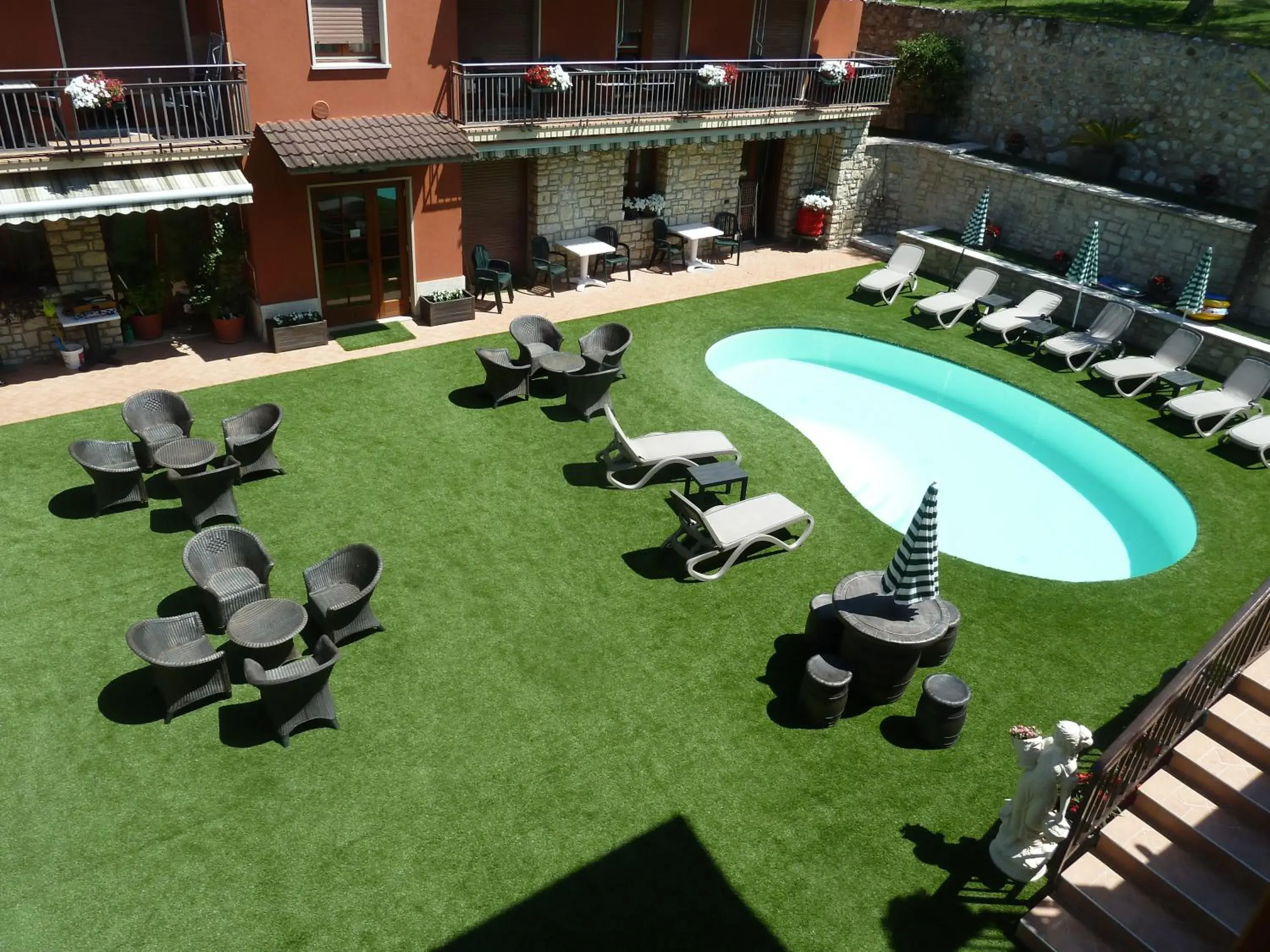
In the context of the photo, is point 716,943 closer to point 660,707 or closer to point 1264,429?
point 660,707

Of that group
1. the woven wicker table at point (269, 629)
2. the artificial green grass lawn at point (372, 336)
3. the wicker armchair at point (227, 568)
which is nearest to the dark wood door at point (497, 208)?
the artificial green grass lawn at point (372, 336)

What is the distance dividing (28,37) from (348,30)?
497cm

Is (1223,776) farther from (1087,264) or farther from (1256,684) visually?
(1087,264)

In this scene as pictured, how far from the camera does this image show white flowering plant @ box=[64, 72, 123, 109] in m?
14.6

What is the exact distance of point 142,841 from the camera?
28.5ft

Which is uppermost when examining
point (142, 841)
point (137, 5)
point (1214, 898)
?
point (137, 5)

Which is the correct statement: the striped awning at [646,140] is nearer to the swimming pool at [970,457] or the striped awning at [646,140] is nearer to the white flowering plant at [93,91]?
the swimming pool at [970,457]

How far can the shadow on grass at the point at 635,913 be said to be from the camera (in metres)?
8.06

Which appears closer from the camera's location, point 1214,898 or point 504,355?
point 1214,898

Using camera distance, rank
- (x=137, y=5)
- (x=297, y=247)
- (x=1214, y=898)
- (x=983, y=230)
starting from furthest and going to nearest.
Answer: (x=983, y=230) → (x=297, y=247) → (x=137, y=5) → (x=1214, y=898)

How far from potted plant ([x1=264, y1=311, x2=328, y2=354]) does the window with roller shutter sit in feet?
14.9

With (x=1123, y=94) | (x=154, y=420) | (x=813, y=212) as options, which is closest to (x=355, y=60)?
(x=154, y=420)

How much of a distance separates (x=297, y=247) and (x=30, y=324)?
467 centimetres

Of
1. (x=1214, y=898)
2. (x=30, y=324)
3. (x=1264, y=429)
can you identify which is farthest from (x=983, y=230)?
(x=30, y=324)
